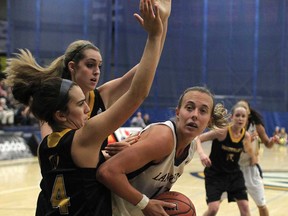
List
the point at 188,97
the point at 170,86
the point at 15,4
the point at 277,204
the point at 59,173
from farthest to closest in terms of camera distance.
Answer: the point at 170,86
the point at 15,4
the point at 277,204
the point at 188,97
the point at 59,173

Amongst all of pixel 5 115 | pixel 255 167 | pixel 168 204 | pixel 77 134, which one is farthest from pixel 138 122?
pixel 77 134

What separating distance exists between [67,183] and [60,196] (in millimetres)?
73

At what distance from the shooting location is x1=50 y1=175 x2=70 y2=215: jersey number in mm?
2129

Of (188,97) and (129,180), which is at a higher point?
(188,97)

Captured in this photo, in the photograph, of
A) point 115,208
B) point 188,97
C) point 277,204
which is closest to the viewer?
point 115,208

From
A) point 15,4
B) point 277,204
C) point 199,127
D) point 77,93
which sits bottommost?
point 277,204

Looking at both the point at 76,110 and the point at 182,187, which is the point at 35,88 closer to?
the point at 76,110

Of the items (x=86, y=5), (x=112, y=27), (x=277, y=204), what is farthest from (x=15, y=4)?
(x=277, y=204)

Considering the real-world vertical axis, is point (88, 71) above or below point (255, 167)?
above

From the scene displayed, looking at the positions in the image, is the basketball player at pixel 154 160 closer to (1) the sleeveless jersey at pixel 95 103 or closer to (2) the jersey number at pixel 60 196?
(2) the jersey number at pixel 60 196

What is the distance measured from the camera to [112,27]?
1767 cm

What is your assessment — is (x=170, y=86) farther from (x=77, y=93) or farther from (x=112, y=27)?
(x=77, y=93)

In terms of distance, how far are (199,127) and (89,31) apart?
48.3 feet

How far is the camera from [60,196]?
7.03 feet
